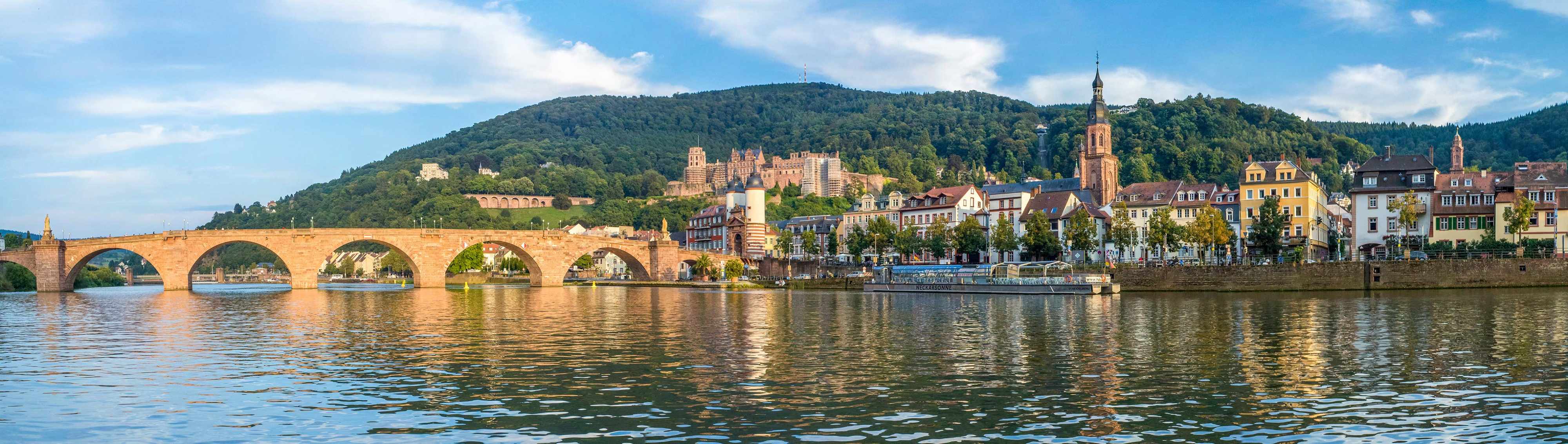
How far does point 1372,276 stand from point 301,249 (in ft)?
220

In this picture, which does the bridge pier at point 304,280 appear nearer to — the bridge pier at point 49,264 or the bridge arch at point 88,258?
the bridge arch at point 88,258

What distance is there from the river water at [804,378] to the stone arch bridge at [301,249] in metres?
42.4

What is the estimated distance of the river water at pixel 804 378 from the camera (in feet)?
51.1

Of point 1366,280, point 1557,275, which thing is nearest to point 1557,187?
point 1557,275

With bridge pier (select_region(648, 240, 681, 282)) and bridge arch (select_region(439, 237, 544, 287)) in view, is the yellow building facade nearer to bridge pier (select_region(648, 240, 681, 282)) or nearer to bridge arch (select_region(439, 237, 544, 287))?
bridge pier (select_region(648, 240, 681, 282))

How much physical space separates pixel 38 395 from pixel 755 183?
104384 millimetres

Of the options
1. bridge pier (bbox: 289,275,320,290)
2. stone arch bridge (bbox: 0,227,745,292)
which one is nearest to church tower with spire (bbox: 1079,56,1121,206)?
stone arch bridge (bbox: 0,227,745,292)

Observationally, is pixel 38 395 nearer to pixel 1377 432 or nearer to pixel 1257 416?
pixel 1257 416

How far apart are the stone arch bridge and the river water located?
139ft

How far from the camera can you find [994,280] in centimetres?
6919

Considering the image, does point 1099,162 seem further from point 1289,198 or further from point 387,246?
point 387,246

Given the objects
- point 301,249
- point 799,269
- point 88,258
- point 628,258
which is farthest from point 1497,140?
point 88,258

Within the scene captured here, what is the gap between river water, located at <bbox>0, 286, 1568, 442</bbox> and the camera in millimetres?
15578

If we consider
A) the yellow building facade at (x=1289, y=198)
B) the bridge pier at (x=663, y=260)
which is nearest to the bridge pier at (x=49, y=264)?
the bridge pier at (x=663, y=260)
